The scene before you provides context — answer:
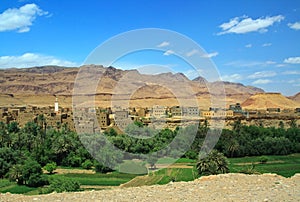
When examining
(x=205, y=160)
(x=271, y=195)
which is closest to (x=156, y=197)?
(x=271, y=195)

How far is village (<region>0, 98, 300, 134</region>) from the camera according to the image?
2816cm

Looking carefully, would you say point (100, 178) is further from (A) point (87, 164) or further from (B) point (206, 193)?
(B) point (206, 193)

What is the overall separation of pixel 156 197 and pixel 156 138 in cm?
2033

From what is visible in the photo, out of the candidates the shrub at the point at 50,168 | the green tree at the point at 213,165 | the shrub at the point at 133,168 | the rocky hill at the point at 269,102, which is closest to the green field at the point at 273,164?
the green tree at the point at 213,165

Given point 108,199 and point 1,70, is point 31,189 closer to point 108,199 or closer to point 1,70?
point 108,199

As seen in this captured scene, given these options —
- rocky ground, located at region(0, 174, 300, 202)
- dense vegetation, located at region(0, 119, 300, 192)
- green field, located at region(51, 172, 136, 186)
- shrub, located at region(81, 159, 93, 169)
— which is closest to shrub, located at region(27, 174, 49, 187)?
dense vegetation, located at region(0, 119, 300, 192)

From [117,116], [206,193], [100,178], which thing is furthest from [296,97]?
[206,193]

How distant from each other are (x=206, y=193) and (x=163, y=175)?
1782cm

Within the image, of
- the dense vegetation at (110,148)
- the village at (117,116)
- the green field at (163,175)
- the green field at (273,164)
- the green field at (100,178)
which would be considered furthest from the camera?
the village at (117,116)

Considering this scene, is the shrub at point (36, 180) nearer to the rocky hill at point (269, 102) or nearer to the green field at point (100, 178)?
the green field at point (100, 178)

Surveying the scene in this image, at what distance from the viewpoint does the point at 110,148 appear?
23.9m

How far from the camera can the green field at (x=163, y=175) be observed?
2162 centimetres

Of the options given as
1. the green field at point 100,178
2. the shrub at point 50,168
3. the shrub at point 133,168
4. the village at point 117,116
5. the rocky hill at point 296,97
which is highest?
the rocky hill at point 296,97

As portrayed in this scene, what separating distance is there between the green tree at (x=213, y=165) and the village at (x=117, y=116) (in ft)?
15.9
